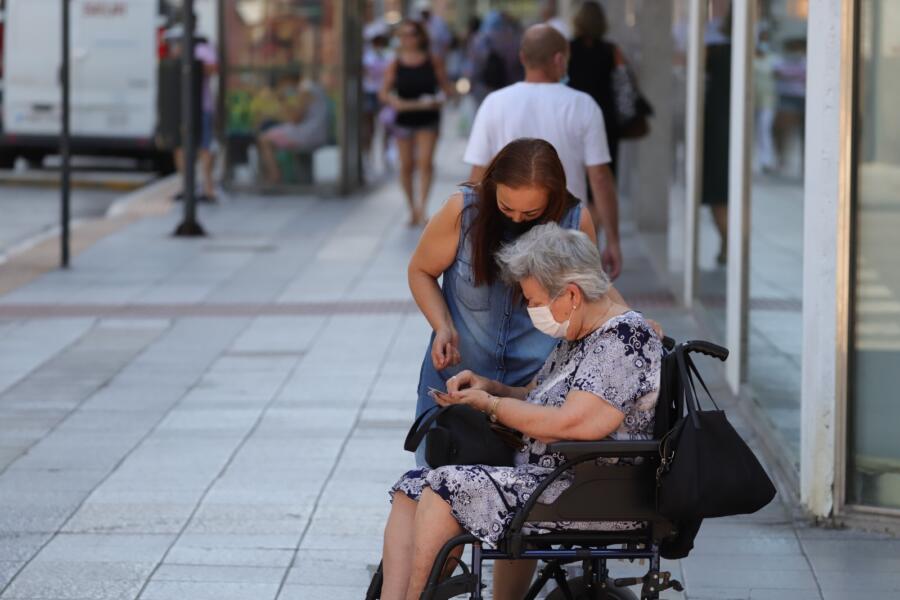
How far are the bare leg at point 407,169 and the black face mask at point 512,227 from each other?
35.6ft

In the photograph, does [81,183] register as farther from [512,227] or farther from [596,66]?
[512,227]

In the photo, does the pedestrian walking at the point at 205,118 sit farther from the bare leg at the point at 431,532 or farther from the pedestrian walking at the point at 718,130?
the bare leg at the point at 431,532

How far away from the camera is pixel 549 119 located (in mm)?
7254

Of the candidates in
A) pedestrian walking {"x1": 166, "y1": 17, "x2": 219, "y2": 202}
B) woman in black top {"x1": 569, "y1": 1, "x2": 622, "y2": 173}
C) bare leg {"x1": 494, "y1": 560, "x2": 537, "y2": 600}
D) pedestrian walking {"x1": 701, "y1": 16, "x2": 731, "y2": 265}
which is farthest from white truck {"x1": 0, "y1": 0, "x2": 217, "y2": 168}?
bare leg {"x1": 494, "y1": 560, "x2": 537, "y2": 600}

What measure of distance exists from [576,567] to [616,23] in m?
14.5

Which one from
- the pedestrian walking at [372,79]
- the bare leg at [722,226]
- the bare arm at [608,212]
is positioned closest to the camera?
the bare arm at [608,212]

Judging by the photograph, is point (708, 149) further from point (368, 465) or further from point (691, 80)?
point (368, 465)

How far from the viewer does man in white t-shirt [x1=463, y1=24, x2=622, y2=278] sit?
7.23 meters

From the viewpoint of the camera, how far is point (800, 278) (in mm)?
6707

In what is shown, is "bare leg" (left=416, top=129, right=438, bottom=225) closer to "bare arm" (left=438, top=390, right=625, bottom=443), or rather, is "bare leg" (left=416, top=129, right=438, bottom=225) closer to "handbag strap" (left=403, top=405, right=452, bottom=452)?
"handbag strap" (left=403, top=405, right=452, bottom=452)

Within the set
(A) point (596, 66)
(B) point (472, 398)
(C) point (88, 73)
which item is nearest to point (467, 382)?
(B) point (472, 398)

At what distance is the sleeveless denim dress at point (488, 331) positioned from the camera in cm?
483

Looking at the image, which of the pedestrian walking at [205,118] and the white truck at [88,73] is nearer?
the pedestrian walking at [205,118]

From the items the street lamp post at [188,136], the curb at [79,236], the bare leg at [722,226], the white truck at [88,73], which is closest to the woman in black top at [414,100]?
the street lamp post at [188,136]
